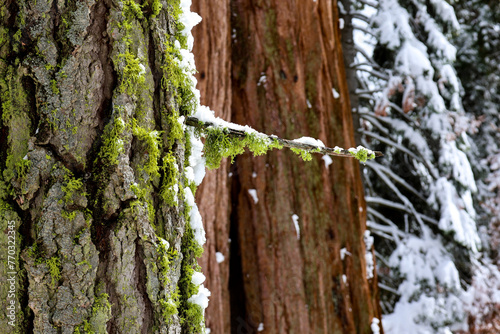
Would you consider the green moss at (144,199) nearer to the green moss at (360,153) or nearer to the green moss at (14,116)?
the green moss at (14,116)

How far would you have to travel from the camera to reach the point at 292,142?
91cm

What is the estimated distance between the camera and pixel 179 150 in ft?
3.02

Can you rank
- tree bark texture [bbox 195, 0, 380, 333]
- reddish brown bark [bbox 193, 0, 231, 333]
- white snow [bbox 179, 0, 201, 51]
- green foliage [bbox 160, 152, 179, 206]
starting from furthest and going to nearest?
tree bark texture [bbox 195, 0, 380, 333]
reddish brown bark [bbox 193, 0, 231, 333]
white snow [bbox 179, 0, 201, 51]
green foliage [bbox 160, 152, 179, 206]

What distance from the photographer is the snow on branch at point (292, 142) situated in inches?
36.0

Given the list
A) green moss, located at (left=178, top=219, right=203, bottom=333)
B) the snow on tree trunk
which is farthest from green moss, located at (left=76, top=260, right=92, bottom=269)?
the snow on tree trunk

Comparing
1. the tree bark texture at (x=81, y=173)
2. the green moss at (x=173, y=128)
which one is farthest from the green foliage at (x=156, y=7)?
the green moss at (x=173, y=128)

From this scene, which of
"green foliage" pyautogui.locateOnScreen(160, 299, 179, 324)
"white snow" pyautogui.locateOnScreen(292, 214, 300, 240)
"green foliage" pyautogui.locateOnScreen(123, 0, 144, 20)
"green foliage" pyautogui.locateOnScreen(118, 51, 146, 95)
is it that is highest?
"green foliage" pyautogui.locateOnScreen(123, 0, 144, 20)

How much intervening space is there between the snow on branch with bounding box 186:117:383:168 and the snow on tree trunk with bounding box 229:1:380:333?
146 centimetres

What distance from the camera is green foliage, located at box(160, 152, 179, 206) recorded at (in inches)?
34.3

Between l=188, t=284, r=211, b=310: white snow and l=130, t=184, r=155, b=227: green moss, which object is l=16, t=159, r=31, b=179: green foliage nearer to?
l=130, t=184, r=155, b=227: green moss

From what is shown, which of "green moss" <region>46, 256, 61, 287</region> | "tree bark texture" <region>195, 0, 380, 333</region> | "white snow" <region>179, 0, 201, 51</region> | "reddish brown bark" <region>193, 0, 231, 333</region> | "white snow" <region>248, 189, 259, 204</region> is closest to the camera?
"green moss" <region>46, 256, 61, 287</region>

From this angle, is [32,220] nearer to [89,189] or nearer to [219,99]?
[89,189]

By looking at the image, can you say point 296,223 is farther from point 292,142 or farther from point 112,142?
point 112,142

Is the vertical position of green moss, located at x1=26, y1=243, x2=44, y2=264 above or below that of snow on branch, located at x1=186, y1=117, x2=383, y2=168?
below
